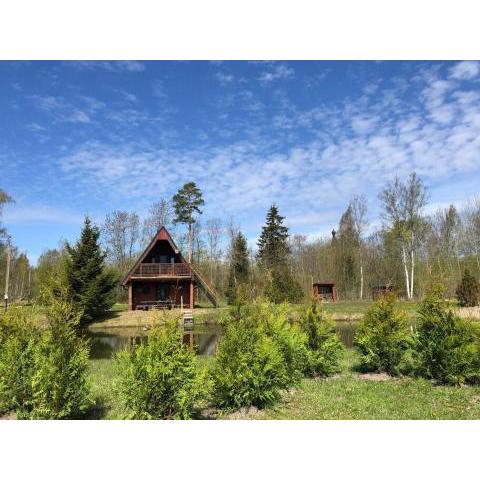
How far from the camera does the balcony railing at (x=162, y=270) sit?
33.0 metres

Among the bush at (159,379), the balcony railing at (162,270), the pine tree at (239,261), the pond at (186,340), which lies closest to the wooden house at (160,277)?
the balcony railing at (162,270)

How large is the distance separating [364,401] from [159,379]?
378cm

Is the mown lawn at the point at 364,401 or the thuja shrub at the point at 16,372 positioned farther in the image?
the mown lawn at the point at 364,401

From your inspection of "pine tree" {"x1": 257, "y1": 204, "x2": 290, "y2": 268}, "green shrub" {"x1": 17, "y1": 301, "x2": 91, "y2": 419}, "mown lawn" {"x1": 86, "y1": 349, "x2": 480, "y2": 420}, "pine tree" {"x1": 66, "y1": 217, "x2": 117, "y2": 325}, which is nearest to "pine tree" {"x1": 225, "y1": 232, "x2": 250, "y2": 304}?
"pine tree" {"x1": 257, "y1": 204, "x2": 290, "y2": 268}

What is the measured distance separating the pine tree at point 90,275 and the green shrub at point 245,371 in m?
23.0

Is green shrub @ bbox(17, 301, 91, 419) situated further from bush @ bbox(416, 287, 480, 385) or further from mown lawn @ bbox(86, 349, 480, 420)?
bush @ bbox(416, 287, 480, 385)

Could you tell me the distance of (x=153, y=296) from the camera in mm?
34688

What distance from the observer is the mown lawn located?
654 centimetres

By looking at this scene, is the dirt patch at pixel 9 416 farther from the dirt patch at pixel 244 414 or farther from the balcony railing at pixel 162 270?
the balcony railing at pixel 162 270

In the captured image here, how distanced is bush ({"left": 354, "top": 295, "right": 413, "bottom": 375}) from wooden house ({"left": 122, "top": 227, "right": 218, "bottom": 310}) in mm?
23558

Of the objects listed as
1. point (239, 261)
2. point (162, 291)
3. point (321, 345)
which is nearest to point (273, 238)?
point (239, 261)

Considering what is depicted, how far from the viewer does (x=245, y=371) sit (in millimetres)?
6633
